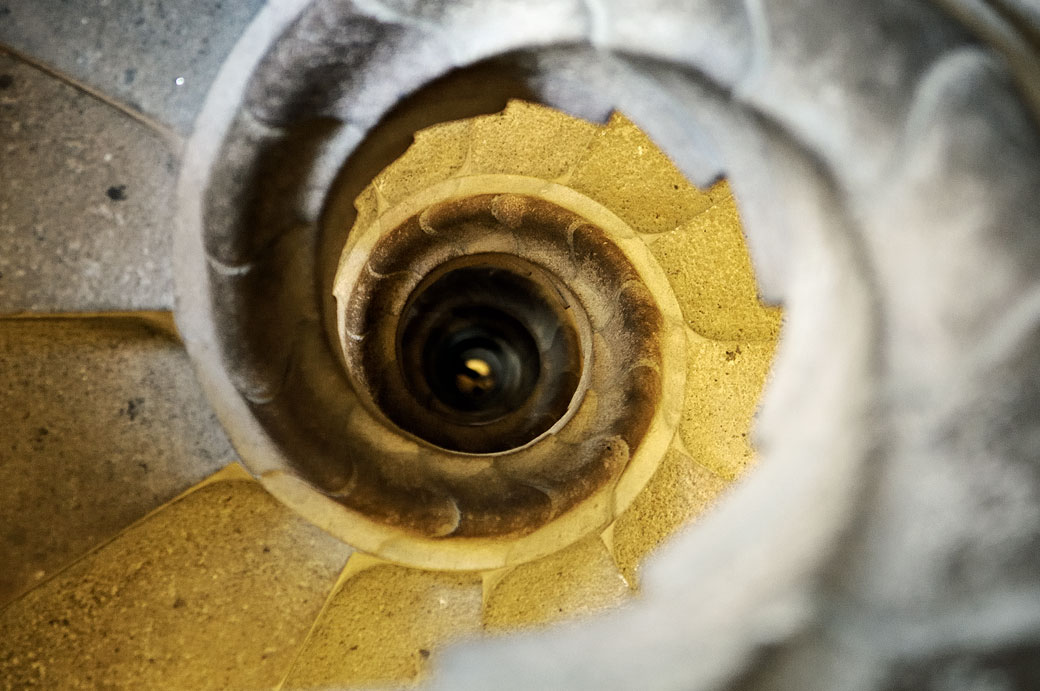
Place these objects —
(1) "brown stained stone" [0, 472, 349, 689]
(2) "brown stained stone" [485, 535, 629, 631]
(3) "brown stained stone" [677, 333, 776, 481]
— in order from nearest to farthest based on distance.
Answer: (1) "brown stained stone" [0, 472, 349, 689] → (2) "brown stained stone" [485, 535, 629, 631] → (3) "brown stained stone" [677, 333, 776, 481]

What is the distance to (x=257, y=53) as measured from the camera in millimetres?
1574

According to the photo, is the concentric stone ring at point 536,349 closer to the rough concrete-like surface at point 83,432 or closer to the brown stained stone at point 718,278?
the brown stained stone at point 718,278

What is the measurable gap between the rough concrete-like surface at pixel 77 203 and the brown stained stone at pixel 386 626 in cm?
117

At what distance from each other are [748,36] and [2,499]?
2.00 meters

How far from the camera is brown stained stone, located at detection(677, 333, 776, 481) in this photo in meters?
3.12

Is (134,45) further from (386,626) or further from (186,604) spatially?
Result: (386,626)

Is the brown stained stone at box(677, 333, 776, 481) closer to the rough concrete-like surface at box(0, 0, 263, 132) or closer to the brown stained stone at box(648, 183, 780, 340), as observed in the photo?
the brown stained stone at box(648, 183, 780, 340)

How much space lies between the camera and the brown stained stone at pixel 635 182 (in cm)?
330

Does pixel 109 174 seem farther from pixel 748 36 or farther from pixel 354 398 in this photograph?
pixel 748 36

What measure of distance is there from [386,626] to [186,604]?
2.16ft

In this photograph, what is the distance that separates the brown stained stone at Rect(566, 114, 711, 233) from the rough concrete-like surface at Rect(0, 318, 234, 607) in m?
2.20

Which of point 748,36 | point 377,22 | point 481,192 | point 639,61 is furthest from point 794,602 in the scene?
point 481,192

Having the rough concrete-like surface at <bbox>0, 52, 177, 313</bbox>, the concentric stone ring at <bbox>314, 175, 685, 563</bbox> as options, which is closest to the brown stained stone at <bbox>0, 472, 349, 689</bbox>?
the concentric stone ring at <bbox>314, 175, 685, 563</bbox>

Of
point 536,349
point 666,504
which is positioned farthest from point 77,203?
point 536,349
